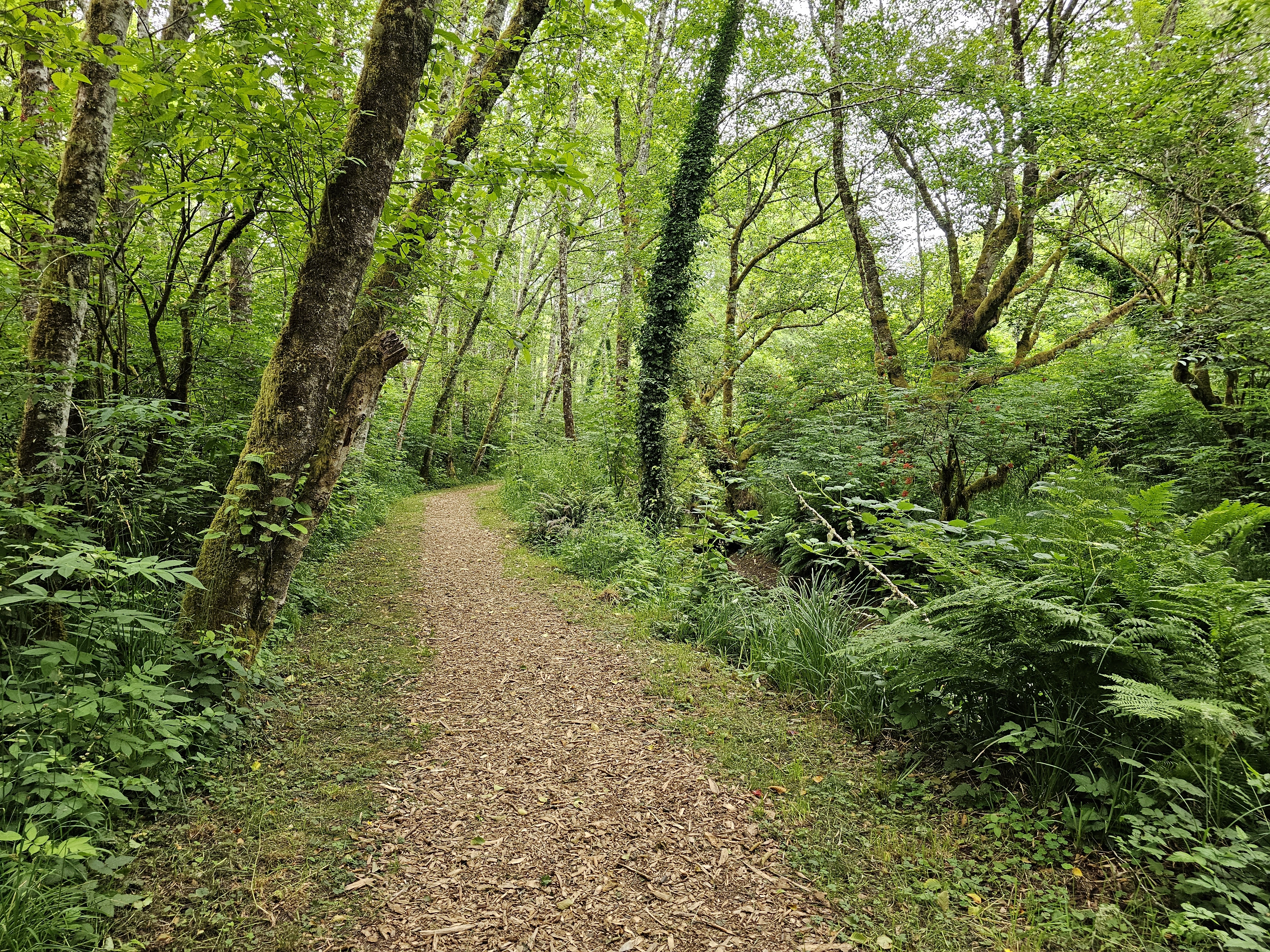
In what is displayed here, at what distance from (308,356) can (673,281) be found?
687 cm

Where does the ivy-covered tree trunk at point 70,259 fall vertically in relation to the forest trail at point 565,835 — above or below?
above

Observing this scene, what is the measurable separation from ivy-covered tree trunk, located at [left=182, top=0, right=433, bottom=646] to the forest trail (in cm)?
154

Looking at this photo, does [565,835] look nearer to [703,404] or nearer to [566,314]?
[703,404]

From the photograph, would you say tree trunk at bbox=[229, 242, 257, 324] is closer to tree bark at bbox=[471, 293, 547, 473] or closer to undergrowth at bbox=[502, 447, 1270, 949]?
undergrowth at bbox=[502, 447, 1270, 949]

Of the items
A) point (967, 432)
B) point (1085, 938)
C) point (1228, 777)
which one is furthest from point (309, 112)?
point (967, 432)

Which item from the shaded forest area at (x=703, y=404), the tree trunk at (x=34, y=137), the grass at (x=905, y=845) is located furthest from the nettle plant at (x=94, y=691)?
the grass at (x=905, y=845)

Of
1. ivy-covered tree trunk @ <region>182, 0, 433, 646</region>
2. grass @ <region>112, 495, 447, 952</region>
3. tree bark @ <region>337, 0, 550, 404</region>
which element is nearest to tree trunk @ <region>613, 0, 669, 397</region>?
tree bark @ <region>337, 0, 550, 404</region>

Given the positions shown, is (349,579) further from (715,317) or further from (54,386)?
(715,317)

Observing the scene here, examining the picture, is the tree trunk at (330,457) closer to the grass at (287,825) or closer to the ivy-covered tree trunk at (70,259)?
the grass at (287,825)

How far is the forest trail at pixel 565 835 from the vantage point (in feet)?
7.32

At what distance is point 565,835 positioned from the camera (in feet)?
9.18

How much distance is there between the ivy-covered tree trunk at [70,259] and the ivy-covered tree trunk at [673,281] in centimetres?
680

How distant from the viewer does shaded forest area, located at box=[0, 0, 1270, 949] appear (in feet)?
7.75

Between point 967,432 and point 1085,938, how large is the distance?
660cm
